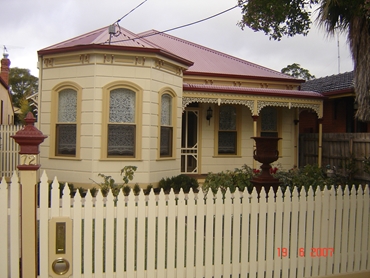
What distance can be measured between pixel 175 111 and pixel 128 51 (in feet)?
7.37

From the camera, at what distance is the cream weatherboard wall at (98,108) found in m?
10.2

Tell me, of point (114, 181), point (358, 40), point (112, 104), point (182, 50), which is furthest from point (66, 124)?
point (358, 40)

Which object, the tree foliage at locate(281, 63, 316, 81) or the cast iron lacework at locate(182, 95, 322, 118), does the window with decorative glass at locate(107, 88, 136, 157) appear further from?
the tree foliage at locate(281, 63, 316, 81)

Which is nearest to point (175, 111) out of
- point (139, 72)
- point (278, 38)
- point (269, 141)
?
point (139, 72)

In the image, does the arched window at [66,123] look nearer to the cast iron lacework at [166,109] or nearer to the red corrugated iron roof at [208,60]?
the cast iron lacework at [166,109]

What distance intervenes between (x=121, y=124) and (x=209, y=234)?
6.21 metres

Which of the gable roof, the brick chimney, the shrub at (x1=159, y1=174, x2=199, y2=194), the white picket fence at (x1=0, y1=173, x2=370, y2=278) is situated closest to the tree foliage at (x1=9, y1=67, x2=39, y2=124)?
the brick chimney

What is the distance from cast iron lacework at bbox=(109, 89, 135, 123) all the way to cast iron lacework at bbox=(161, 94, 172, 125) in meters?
1.02

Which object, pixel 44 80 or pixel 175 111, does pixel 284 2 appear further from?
pixel 44 80

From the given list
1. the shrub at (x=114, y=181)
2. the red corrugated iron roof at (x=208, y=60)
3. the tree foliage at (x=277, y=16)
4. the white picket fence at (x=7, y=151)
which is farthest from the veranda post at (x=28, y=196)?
the red corrugated iron roof at (x=208, y=60)

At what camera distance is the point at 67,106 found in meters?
10.8

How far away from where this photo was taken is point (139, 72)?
34.4 ft

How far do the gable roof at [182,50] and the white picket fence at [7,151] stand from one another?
3719mm

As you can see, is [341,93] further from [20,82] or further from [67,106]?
[20,82]
